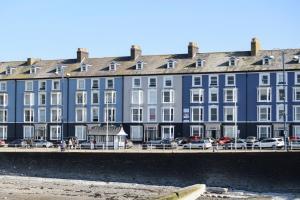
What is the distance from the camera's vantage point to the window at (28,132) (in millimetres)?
82375

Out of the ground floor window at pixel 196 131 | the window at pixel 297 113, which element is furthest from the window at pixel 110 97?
the window at pixel 297 113

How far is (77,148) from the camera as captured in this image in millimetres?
63000

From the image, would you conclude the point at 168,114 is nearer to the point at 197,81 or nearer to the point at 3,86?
the point at 197,81

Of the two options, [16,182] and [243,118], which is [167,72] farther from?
[16,182]

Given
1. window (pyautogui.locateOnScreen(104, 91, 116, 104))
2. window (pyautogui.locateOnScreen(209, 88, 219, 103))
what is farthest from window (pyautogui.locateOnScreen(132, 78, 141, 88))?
window (pyautogui.locateOnScreen(209, 88, 219, 103))

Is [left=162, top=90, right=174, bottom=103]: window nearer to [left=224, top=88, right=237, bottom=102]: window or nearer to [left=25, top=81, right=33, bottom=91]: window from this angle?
[left=224, top=88, right=237, bottom=102]: window

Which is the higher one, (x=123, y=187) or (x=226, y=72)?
(x=226, y=72)

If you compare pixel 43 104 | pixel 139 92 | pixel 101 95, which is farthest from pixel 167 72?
pixel 43 104

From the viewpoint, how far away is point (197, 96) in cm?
7562

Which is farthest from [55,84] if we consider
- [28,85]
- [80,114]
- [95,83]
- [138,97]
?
[138,97]

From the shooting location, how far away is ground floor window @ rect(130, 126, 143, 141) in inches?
3041

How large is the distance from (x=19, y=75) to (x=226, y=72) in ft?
95.5

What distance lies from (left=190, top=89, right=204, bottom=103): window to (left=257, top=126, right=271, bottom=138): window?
786 cm

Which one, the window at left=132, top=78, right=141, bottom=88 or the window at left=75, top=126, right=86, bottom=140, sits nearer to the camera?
the window at left=132, top=78, right=141, bottom=88
